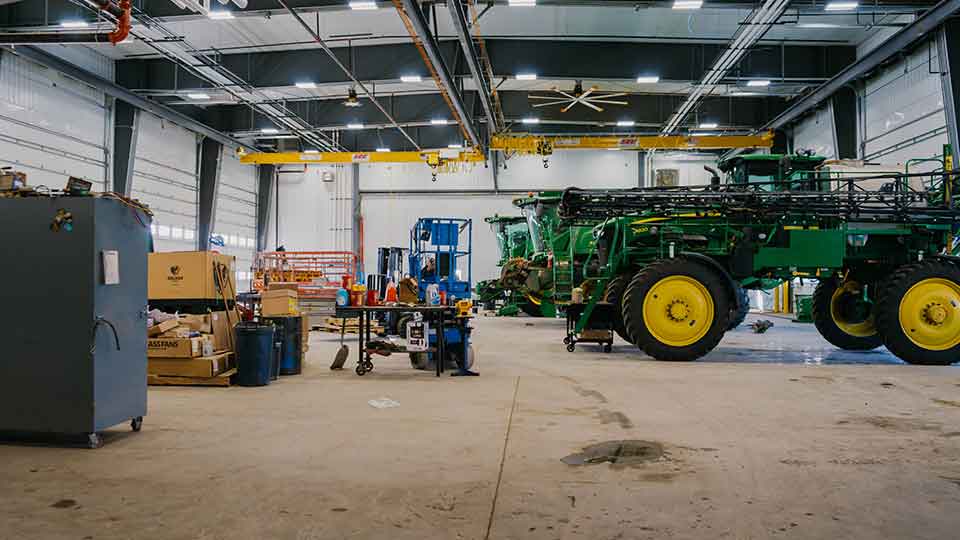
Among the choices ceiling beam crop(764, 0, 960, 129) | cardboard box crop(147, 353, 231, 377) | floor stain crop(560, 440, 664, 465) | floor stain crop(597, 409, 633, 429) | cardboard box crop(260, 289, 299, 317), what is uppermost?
ceiling beam crop(764, 0, 960, 129)

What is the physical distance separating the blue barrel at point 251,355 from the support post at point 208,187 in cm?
1746

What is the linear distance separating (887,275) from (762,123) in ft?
48.6

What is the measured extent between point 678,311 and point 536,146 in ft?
50.9

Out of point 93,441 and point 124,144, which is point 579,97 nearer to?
point 124,144

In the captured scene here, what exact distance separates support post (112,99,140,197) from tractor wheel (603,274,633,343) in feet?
48.5

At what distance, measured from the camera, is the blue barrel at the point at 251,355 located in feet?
23.8

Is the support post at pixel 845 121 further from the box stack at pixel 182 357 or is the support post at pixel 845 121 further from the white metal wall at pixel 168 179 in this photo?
the white metal wall at pixel 168 179

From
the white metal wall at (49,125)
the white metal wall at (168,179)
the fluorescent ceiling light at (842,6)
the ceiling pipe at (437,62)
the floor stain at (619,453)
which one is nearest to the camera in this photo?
the floor stain at (619,453)

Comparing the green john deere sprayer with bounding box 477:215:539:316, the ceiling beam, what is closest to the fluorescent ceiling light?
the ceiling beam

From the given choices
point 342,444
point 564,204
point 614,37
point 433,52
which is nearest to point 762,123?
point 614,37

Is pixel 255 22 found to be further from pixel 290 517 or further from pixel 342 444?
pixel 290 517

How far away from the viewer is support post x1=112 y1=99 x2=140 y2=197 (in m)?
18.6

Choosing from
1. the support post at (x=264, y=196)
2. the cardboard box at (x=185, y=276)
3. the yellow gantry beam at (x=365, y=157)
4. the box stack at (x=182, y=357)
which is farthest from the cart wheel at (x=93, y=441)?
the support post at (x=264, y=196)

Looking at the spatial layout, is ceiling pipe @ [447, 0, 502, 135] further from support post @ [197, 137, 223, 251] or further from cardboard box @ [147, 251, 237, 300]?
support post @ [197, 137, 223, 251]
